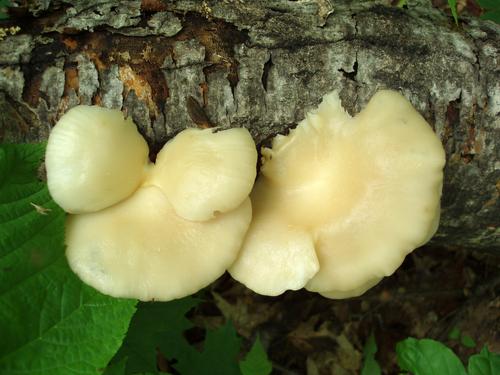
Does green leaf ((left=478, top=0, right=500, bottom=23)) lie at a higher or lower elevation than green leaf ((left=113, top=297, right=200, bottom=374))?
higher

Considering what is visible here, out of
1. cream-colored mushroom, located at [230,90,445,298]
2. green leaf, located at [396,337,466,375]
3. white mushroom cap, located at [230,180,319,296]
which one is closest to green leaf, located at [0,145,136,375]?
white mushroom cap, located at [230,180,319,296]

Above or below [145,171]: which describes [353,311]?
below

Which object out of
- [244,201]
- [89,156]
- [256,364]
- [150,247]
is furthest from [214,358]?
[89,156]

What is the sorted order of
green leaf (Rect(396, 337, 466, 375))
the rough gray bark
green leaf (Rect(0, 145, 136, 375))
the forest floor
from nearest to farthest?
green leaf (Rect(0, 145, 136, 375))
the rough gray bark
green leaf (Rect(396, 337, 466, 375))
the forest floor

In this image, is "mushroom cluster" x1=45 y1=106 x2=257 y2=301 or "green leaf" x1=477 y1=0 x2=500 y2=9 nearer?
"mushroom cluster" x1=45 y1=106 x2=257 y2=301

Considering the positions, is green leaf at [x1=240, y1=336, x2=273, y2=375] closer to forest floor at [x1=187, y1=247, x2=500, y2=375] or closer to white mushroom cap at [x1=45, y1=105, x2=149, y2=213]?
forest floor at [x1=187, y1=247, x2=500, y2=375]

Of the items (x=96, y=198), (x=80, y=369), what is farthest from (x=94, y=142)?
(x=80, y=369)

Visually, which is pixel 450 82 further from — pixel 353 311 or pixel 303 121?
pixel 353 311
